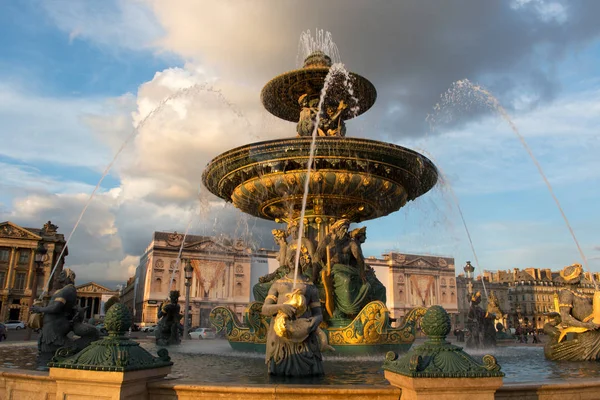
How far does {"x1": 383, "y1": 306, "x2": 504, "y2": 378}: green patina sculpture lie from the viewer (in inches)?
137

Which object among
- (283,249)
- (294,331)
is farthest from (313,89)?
(294,331)

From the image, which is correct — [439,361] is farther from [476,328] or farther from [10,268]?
[10,268]

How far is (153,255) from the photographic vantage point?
71750 millimetres

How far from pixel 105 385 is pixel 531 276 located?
399ft

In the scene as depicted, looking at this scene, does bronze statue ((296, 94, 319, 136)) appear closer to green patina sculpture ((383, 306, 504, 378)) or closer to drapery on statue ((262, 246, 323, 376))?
drapery on statue ((262, 246, 323, 376))

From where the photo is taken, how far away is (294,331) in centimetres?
503

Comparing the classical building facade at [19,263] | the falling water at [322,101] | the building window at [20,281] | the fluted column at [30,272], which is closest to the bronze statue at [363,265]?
the falling water at [322,101]

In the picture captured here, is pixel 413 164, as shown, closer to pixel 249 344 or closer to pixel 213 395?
pixel 249 344

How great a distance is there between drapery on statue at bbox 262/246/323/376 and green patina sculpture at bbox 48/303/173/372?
1301 mm

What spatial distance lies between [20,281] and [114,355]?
7876cm

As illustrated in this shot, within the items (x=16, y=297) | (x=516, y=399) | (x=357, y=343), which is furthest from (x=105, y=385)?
(x=16, y=297)

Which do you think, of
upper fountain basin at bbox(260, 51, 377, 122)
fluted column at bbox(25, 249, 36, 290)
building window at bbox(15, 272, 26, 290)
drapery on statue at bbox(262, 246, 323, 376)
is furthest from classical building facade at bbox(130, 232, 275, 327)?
drapery on statue at bbox(262, 246, 323, 376)

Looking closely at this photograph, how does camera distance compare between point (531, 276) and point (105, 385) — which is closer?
point (105, 385)

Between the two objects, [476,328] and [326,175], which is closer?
[326,175]
